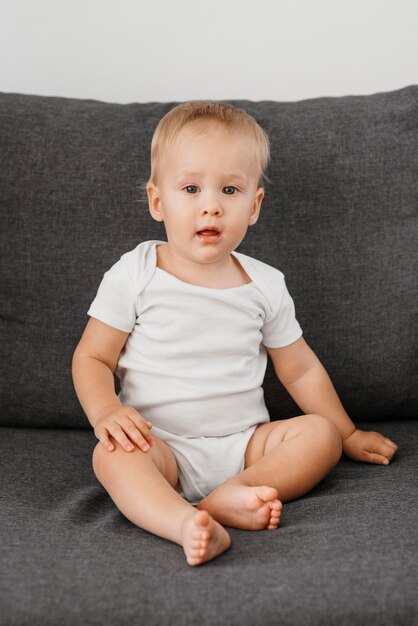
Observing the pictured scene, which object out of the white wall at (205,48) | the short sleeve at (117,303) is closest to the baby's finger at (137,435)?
the short sleeve at (117,303)

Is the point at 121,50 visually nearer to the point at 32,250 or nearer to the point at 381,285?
the point at 32,250

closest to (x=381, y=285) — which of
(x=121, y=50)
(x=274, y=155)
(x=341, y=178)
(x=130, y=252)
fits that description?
(x=341, y=178)

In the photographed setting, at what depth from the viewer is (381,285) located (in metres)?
1.69

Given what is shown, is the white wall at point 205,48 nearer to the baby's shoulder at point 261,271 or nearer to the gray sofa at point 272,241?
the gray sofa at point 272,241

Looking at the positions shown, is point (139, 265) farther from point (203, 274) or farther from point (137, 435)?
point (137, 435)

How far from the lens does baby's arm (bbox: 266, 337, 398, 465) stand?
1557 mm

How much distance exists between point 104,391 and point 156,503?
30cm

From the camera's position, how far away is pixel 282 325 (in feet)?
5.13

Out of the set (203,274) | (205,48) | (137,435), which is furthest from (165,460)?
(205,48)

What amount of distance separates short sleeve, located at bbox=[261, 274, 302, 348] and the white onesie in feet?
0.16

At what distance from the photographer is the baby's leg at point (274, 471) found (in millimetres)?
1193

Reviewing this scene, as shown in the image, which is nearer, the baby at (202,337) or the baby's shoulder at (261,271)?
the baby at (202,337)

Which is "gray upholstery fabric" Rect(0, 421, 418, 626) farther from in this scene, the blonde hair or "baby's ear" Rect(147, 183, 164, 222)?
the blonde hair

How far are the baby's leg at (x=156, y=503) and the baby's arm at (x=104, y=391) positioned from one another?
0.02 meters
